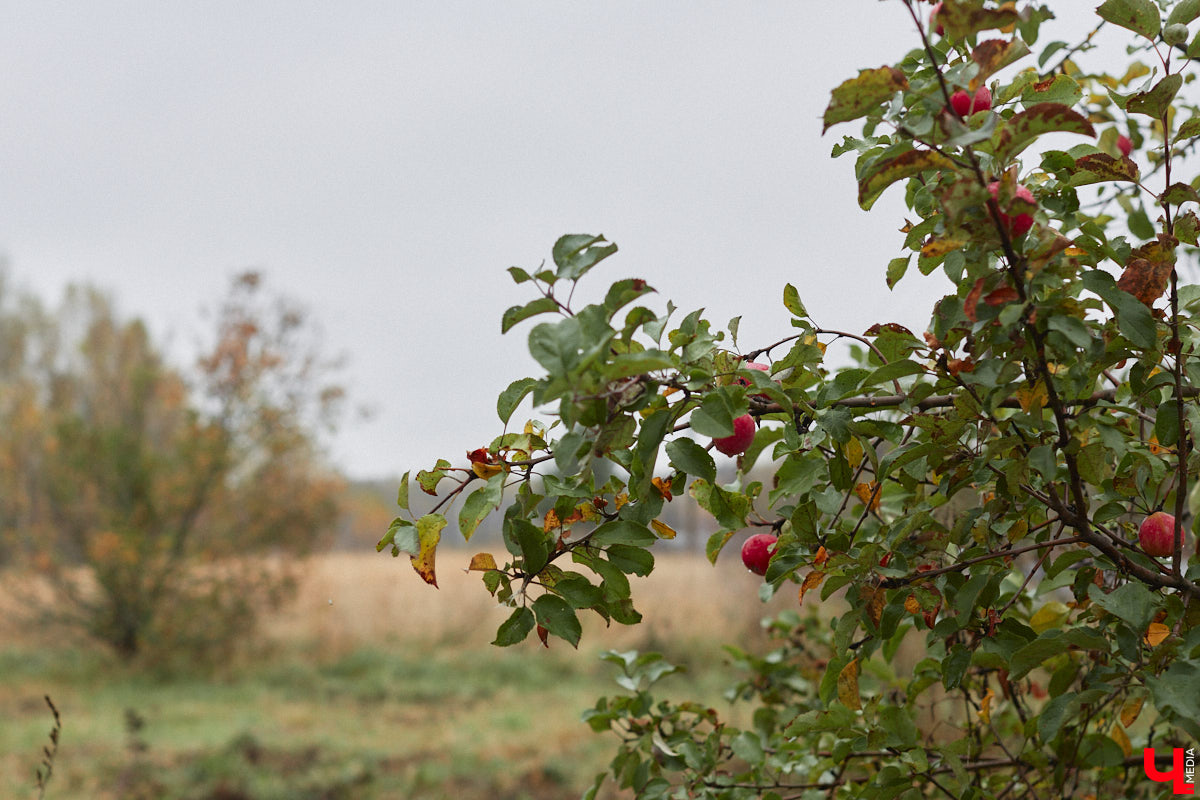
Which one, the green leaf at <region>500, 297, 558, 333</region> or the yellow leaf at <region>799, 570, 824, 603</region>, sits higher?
the green leaf at <region>500, 297, 558, 333</region>

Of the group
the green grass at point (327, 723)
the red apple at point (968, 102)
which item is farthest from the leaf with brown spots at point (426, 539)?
the green grass at point (327, 723)

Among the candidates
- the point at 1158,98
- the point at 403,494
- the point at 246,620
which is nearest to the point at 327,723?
the point at 246,620

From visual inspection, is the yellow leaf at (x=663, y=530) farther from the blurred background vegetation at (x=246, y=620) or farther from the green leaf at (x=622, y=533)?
the blurred background vegetation at (x=246, y=620)

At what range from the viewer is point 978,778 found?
1214 millimetres

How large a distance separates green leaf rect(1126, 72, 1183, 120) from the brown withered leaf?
0.48ft

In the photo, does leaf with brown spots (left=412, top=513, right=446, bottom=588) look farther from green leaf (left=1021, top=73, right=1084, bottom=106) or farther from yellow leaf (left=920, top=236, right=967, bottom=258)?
green leaf (left=1021, top=73, right=1084, bottom=106)

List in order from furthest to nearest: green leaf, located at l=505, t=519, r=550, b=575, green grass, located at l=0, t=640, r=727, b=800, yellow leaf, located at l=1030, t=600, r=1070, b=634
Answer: green grass, located at l=0, t=640, r=727, b=800, yellow leaf, located at l=1030, t=600, r=1070, b=634, green leaf, located at l=505, t=519, r=550, b=575

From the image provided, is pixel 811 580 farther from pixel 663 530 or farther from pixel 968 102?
pixel 968 102

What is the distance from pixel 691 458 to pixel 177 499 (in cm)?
615

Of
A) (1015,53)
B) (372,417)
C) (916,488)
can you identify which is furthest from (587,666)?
(1015,53)

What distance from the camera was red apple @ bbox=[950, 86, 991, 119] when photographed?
0.76 m

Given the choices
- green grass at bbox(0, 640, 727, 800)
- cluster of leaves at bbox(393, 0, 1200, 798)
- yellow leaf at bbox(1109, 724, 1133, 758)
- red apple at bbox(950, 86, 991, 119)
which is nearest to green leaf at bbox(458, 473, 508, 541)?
cluster of leaves at bbox(393, 0, 1200, 798)

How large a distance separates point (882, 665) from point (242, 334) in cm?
607

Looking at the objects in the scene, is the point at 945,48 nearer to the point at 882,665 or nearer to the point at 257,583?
the point at 882,665
